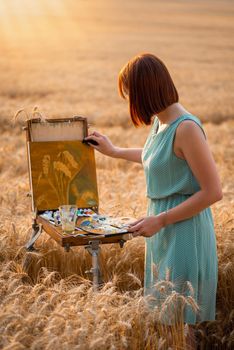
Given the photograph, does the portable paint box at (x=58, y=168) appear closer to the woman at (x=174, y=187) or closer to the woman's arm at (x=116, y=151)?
the woman's arm at (x=116, y=151)

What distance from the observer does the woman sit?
297 cm

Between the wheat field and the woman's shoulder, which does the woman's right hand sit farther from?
the woman's shoulder

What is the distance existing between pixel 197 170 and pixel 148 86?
445mm

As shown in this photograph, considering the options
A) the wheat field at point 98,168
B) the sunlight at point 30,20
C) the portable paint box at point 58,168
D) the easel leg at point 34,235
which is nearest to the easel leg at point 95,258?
the wheat field at point 98,168

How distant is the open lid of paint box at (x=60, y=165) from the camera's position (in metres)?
4.00

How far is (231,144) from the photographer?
10.4 metres

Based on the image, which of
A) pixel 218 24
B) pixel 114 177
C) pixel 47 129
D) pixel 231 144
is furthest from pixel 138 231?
pixel 218 24

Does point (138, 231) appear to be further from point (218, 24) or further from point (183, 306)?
point (218, 24)

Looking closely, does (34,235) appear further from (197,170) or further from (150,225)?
(197,170)

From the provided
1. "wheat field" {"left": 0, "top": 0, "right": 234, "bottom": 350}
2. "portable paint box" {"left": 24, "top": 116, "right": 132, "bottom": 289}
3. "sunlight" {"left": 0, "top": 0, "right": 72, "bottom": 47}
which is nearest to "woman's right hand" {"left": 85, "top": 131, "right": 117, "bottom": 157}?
"portable paint box" {"left": 24, "top": 116, "right": 132, "bottom": 289}

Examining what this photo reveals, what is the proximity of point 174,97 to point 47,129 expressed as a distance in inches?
52.6

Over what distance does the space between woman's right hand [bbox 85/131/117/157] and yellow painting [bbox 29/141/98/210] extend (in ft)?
0.35

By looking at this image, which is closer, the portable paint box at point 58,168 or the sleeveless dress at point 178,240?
the sleeveless dress at point 178,240

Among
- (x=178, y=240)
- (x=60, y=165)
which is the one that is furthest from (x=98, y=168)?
(x=178, y=240)
